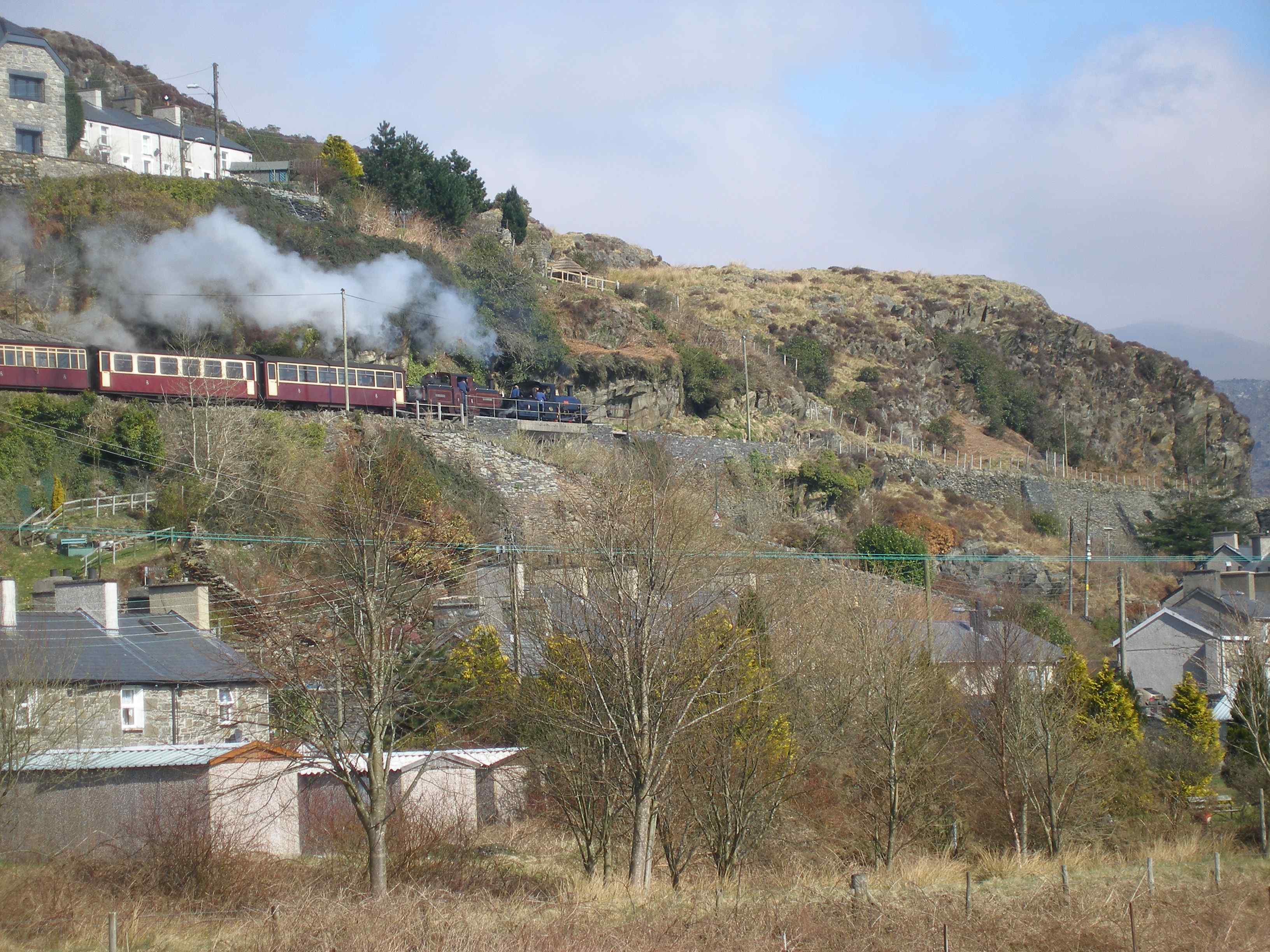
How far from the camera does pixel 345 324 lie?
4150 cm

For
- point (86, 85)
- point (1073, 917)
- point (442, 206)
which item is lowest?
point (1073, 917)

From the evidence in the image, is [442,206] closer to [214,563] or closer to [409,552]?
[214,563]

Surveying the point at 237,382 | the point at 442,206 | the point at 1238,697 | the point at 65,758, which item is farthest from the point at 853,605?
the point at 442,206

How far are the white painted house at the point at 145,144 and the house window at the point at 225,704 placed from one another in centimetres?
4044

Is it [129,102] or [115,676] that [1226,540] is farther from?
[129,102]

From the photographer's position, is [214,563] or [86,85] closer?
[214,563]

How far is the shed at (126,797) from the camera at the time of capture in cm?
1667

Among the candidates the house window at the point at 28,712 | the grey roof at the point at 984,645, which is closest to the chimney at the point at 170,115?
the grey roof at the point at 984,645

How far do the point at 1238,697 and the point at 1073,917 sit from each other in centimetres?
1318

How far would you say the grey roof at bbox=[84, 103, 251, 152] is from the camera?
6125 centimetres

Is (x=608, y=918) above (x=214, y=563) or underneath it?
underneath

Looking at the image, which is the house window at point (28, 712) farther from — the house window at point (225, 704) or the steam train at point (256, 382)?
the steam train at point (256, 382)

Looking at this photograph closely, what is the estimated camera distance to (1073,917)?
609 inches

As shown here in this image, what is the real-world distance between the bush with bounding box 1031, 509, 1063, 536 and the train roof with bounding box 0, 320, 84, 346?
3925 centimetres
